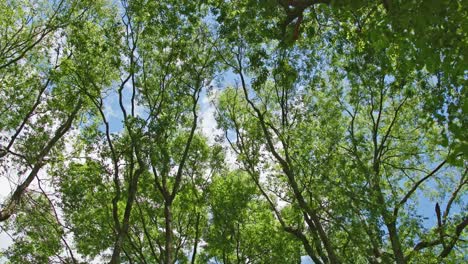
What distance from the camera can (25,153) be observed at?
Answer: 18.4 m

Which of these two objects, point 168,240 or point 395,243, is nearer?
point 395,243

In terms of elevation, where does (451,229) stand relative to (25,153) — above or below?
below

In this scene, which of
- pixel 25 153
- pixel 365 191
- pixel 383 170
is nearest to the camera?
pixel 365 191

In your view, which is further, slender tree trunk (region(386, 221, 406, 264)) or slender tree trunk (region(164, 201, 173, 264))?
slender tree trunk (region(164, 201, 173, 264))

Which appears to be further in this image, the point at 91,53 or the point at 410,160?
the point at 410,160

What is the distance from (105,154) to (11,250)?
344 inches

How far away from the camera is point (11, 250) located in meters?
21.8

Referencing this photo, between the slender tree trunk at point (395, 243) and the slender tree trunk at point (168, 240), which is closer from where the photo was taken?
the slender tree trunk at point (395, 243)

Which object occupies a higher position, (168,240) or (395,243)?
(395,243)

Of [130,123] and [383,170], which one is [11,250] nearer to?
[130,123]

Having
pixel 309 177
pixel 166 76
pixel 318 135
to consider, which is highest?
pixel 166 76

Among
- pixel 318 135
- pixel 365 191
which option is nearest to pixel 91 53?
pixel 318 135

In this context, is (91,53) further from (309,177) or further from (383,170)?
(383,170)

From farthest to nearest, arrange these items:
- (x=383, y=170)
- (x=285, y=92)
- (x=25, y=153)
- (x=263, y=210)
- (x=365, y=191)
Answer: (x=263, y=210) < (x=383, y=170) < (x=285, y=92) < (x=25, y=153) < (x=365, y=191)
